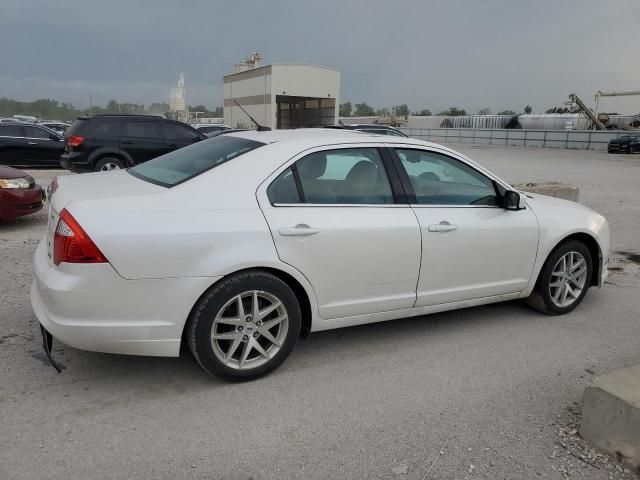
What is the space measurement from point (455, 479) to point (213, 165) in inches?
93.3

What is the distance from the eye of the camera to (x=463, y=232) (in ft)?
13.3

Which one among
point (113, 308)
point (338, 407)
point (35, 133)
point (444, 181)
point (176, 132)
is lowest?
point (338, 407)

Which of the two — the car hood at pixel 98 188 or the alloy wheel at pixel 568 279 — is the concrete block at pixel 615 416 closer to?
the alloy wheel at pixel 568 279

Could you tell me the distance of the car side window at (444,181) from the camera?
4074 millimetres

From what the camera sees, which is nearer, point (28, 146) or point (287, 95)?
point (28, 146)

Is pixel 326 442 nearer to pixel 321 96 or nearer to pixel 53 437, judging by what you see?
pixel 53 437

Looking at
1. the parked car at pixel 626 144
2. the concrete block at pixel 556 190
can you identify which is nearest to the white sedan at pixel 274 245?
the concrete block at pixel 556 190

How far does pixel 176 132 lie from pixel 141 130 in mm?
803

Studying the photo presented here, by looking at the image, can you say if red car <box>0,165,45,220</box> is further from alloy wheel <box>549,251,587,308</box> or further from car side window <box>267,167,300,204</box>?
alloy wheel <box>549,251,587,308</box>

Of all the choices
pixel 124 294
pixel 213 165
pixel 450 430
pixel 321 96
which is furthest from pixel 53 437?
pixel 321 96

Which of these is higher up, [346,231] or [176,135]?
[176,135]

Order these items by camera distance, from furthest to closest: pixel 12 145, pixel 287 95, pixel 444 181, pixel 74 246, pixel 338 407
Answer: pixel 287 95 < pixel 12 145 < pixel 444 181 < pixel 338 407 < pixel 74 246

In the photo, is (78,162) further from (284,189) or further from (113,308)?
(113,308)

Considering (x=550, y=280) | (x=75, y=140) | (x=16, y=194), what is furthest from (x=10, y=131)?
(x=550, y=280)
